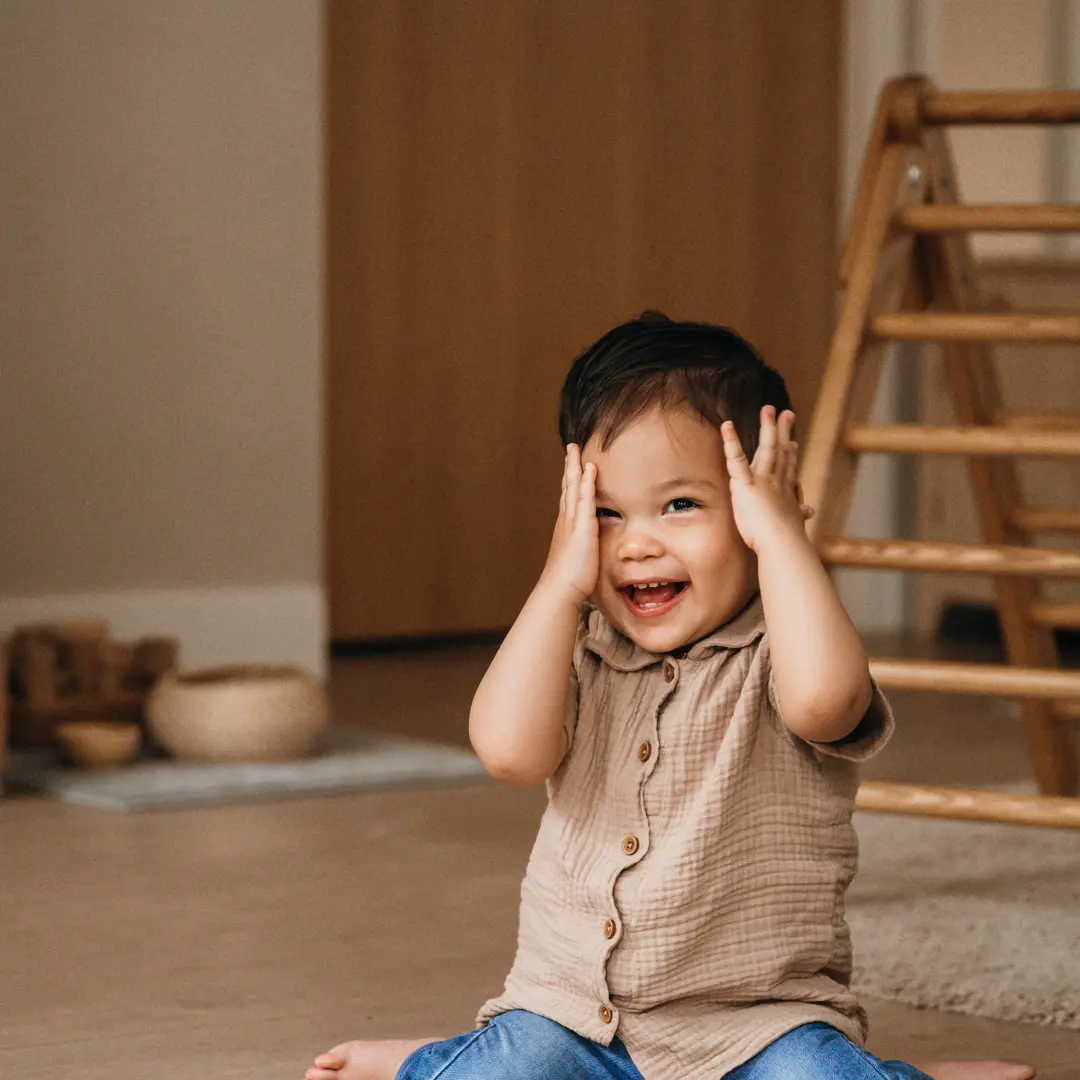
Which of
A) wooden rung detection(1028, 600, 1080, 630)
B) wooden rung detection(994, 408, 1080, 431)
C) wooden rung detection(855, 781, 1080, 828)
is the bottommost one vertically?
wooden rung detection(855, 781, 1080, 828)

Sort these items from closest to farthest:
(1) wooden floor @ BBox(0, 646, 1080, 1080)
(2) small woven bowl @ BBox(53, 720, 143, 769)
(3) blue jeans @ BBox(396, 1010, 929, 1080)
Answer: (3) blue jeans @ BBox(396, 1010, 929, 1080)
(1) wooden floor @ BBox(0, 646, 1080, 1080)
(2) small woven bowl @ BBox(53, 720, 143, 769)

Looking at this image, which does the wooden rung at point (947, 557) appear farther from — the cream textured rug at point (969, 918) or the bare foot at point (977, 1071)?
the bare foot at point (977, 1071)

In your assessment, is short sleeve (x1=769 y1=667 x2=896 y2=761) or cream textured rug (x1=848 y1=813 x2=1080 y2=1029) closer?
short sleeve (x1=769 y1=667 x2=896 y2=761)

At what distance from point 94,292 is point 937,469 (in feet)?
6.82

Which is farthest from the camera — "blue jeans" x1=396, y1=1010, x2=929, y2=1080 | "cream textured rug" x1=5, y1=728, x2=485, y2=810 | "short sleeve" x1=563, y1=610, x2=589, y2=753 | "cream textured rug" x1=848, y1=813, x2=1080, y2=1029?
"cream textured rug" x1=5, y1=728, x2=485, y2=810

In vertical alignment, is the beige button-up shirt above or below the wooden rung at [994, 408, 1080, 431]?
below

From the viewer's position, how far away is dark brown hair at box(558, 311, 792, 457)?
1171 millimetres

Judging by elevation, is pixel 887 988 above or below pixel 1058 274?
below

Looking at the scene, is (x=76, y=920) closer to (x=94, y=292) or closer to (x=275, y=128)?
(x=94, y=292)

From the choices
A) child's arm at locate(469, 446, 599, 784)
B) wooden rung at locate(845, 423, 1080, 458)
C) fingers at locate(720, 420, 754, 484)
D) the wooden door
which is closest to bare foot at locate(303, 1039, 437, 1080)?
child's arm at locate(469, 446, 599, 784)

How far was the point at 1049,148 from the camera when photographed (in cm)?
454

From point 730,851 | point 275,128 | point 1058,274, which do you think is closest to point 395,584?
point 275,128

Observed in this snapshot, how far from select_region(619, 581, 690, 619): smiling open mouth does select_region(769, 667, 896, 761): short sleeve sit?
75 mm

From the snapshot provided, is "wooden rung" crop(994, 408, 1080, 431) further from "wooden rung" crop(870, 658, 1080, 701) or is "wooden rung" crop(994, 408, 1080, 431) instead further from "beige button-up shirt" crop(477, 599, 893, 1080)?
"beige button-up shirt" crop(477, 599, 893, 1080)
